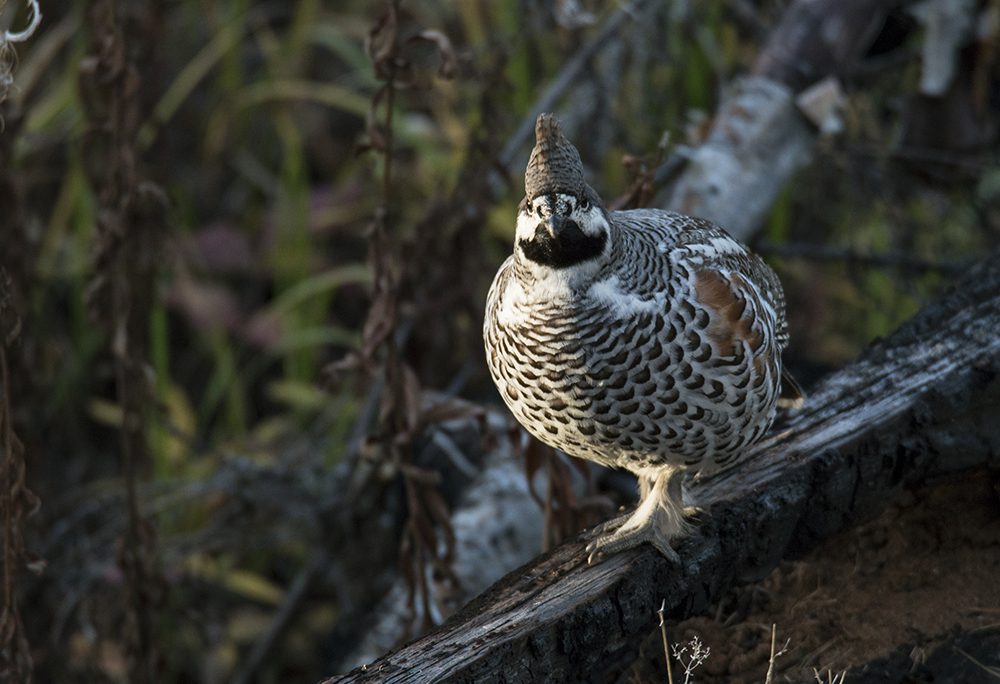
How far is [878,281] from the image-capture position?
211 inches

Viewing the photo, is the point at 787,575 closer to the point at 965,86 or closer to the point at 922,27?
the point at 965,86

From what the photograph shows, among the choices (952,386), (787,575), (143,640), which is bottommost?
(143,640)

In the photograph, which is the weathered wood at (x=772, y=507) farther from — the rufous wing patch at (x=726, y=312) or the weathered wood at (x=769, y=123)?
the weathered wood at (x=769, y=123)

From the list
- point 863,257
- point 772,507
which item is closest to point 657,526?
point 772,507

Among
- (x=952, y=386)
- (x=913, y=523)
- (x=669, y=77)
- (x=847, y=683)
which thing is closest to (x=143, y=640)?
(x=847, y=683)

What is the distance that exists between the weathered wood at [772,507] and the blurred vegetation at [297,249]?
3.22 feet

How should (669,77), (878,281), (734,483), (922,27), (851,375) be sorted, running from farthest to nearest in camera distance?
1. (878,281)
2. (669,77)
3. (922,27)
4. (851,375)
5. (734,483)

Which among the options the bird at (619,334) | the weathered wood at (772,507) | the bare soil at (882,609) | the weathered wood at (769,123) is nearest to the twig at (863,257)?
the weathered wood at (769,123)

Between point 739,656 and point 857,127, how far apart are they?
3.37 metres

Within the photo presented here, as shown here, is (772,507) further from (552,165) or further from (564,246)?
(552,165)

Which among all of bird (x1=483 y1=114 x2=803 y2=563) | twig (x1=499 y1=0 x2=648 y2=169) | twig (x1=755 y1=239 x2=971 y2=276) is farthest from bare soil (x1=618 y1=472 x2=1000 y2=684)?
twig (x1=499 y1=0 x2=648 y2=169)

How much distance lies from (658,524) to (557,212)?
904 millimetres

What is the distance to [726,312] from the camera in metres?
2.09

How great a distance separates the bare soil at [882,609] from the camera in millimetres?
2180
